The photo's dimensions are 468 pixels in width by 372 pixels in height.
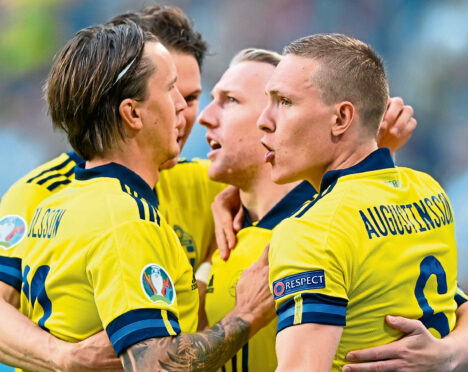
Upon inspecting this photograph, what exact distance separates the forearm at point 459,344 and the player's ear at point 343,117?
2.52 ft

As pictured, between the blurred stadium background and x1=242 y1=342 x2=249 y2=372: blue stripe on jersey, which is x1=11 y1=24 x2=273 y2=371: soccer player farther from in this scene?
the blurred stadium background

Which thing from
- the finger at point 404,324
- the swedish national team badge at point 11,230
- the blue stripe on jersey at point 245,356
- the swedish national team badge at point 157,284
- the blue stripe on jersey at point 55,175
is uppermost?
the blue stripe on jersey at point 55,175

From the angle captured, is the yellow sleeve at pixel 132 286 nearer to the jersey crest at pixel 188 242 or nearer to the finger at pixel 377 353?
the finger at pixel 377 353

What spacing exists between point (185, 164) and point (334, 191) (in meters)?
1.53

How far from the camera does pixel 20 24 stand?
305 inches

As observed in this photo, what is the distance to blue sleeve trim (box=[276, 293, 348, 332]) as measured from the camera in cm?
176

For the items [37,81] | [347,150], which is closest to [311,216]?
[347,150]

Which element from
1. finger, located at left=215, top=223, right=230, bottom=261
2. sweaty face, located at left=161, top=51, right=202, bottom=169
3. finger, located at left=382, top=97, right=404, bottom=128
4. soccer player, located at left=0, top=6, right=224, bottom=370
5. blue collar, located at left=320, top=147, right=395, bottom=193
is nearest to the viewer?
blue collar, located at left=320, top=147, right=395, bottom=193

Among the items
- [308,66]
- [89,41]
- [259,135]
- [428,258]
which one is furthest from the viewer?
[259,135]

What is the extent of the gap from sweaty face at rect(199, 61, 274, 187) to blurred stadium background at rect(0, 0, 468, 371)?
3890mm

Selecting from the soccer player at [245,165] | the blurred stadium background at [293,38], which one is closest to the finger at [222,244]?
the soccer player at [245,165]

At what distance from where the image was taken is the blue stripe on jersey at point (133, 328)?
1958 millimetres

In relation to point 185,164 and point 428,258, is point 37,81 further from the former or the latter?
point 428,258

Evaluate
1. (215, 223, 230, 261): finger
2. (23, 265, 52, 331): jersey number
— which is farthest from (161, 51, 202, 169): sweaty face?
(23, 265, 52, 331): jersey number
